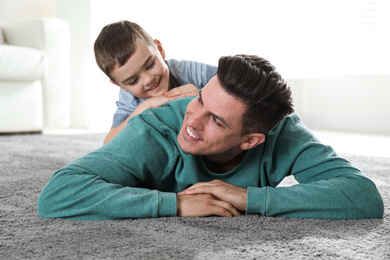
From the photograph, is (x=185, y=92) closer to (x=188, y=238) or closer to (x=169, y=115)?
(x=169, y=115)

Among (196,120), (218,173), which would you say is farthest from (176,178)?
(196,120)

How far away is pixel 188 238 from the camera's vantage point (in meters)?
0.99

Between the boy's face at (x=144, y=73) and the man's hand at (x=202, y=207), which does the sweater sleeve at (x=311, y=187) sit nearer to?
the man's hand at (x=202, y=207)

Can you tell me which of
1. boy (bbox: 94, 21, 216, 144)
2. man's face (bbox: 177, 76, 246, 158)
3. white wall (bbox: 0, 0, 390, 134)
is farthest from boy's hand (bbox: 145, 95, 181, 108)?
white wall (bbox: 0, 0, 390, 134)

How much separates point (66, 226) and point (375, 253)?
26.1 inches

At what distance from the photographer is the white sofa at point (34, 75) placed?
2.97 metres

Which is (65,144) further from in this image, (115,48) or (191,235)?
(191,235)

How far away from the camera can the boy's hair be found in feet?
5.12

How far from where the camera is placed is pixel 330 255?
90 centimetres

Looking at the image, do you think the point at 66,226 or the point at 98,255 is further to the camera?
the point at 66,226

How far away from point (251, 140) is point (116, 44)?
0.64 m

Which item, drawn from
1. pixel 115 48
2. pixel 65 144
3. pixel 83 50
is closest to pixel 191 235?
pixel 115 48

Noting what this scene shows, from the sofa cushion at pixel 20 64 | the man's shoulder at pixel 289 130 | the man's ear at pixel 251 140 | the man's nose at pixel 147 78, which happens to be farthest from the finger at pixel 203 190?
the sofa cushion at pixel 20 64

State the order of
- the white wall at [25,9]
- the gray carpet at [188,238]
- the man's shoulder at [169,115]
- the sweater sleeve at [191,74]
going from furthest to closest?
the white wall at [25,9] < the sweater sleeve at [191,74] < the man's shoulder at [169,115] < the gray carpet at [188,238]
